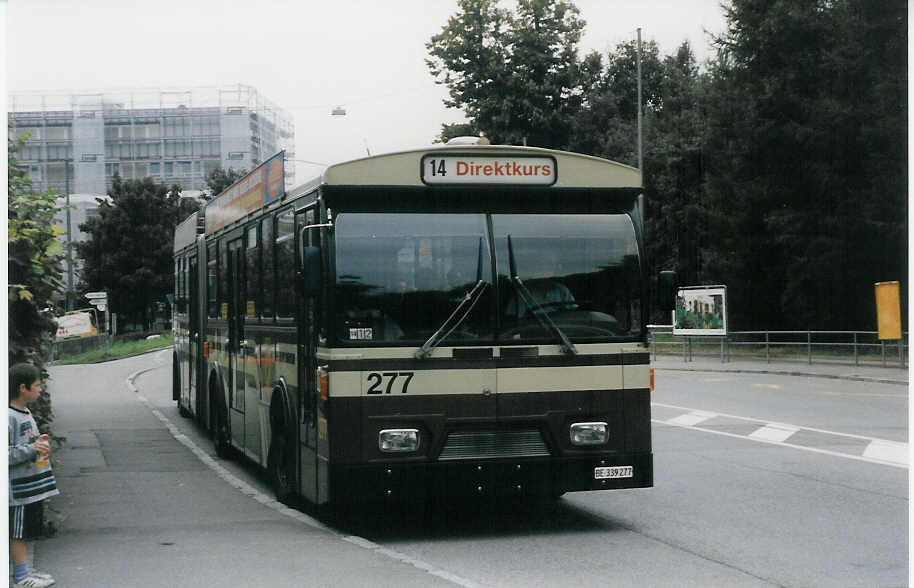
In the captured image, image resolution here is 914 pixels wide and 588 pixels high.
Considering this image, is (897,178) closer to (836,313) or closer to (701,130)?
(836,313)

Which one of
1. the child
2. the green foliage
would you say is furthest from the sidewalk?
the child

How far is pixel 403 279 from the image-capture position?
9141mm

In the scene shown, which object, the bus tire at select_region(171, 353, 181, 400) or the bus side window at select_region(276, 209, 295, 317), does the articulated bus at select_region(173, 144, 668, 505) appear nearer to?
the bus side window at select_region(276, 209, 295, 317)

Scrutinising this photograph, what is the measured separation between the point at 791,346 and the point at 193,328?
21.3 metres

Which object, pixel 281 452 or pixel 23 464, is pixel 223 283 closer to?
pixel 281 452

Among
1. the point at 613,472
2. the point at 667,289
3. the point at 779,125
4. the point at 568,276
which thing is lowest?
the point at 613,472

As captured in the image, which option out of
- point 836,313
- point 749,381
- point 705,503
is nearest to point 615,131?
point 836,313

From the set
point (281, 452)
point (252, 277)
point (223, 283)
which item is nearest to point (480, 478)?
point (281, 452)

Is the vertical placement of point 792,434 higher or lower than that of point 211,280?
lower

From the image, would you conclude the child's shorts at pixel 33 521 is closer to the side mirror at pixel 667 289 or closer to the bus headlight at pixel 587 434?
the bus headlight at pixel 587 434

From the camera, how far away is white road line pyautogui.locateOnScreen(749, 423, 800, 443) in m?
16.5

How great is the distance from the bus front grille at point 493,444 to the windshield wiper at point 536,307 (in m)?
0.67

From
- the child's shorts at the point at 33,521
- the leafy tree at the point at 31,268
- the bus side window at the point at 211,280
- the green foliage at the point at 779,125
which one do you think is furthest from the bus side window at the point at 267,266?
the green foliage at the point at 779,125

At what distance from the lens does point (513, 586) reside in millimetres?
7730
